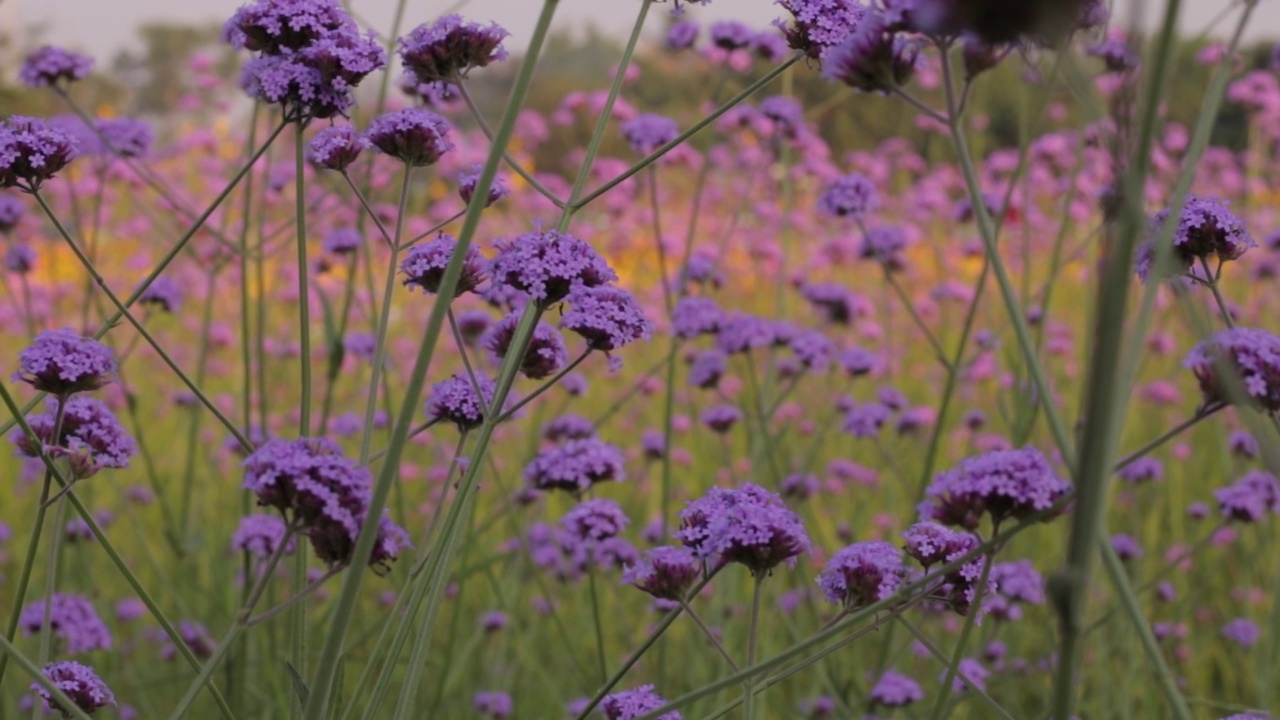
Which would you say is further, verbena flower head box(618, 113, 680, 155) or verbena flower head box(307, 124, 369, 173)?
verbena flower head box(618, 113, 680, 155)

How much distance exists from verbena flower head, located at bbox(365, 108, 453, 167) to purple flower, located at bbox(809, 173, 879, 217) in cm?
180

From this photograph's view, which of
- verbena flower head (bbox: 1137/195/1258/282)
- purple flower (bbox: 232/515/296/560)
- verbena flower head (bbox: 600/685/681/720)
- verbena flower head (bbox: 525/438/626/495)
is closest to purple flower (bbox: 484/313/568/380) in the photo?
verbena flower head (bbox: 600/685/681/720)

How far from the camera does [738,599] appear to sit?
3.56 m

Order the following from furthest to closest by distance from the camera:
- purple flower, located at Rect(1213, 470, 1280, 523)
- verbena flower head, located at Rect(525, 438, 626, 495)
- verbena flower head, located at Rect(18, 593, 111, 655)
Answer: purple flower, located at Rect(1213, 470, 1280, 523) → verbena flower head, located at Rect(18, 593, 111, 655) → verbena flower head, located at Rect(525, 438, 626, 495)

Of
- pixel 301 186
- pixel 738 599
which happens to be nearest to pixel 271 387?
A: pixel 738 599

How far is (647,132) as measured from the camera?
3229mm

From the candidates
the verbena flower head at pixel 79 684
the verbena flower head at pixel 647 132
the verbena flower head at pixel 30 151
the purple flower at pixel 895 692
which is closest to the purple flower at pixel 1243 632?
the purple flower at pixel 895 692

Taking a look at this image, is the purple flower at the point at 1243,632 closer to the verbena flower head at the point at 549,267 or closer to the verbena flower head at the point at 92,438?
the verbena flower head at the point at 549,267

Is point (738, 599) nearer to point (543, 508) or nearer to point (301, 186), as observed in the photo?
point (543, 508)

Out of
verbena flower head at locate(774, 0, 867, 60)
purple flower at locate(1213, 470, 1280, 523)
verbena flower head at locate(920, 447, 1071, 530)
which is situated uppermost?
purple flower at locate(1213, 470, 1280, 523)

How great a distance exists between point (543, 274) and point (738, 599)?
2.30 metres

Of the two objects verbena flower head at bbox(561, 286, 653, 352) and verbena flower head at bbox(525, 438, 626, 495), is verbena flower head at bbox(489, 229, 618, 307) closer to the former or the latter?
verbena flower head at bbox(561, 286, 653, 352)

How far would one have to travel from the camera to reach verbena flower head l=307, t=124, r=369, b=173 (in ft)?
5.29

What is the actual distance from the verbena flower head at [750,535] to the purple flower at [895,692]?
3.66 ft
